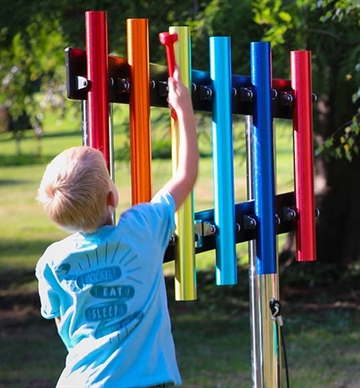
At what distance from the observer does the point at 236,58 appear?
7.44m

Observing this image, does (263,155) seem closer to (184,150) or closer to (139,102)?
(139,102)

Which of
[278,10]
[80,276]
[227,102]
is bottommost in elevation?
[80,276]

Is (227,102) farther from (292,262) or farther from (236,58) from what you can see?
(292,262)

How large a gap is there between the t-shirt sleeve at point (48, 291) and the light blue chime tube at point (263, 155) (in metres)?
1.28

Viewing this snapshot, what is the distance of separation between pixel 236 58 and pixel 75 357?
5021 mm

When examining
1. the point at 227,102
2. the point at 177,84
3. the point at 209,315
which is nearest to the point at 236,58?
the point at 209,315

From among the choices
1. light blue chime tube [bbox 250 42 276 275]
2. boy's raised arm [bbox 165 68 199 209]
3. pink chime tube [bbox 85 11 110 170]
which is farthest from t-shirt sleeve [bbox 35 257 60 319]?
light blue chime tube [bbox 250 42 276 275]

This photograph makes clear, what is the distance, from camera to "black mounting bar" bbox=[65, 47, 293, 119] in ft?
11.1

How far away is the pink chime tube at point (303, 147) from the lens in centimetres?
399

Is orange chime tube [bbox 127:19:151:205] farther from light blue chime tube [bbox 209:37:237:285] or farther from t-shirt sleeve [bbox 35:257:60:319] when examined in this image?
t-shirt sleeve [bbox 35:257:60:319]

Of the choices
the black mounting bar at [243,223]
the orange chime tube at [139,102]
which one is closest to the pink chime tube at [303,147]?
the black mounting bar at [243,223]

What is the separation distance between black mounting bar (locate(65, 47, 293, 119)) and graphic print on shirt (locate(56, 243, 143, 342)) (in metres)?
0.89

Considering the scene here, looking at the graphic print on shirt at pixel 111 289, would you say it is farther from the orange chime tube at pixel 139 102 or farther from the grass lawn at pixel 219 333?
the grass lawn at pixel 219 333

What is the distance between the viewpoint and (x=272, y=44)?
6.66m
